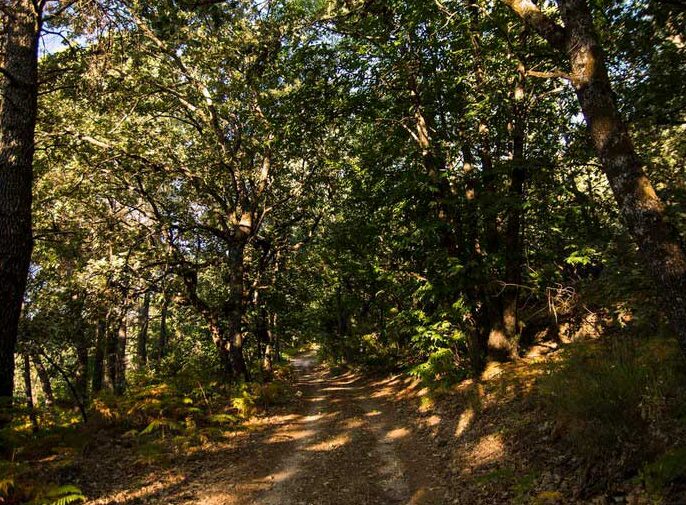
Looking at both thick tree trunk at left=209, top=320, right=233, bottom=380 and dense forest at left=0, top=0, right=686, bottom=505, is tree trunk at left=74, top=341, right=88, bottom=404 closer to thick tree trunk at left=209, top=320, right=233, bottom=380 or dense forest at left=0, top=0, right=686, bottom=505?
dense forest at left=0, top=0, right=686, bottom=505

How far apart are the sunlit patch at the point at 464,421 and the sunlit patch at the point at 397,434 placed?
1.49 meters

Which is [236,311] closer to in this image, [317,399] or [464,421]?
[317,399]

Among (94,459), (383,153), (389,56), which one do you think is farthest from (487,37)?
(94,459)

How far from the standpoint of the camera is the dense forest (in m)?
5.63

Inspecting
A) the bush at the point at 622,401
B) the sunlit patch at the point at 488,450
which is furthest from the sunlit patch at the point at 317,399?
the bush at the point at 622,401

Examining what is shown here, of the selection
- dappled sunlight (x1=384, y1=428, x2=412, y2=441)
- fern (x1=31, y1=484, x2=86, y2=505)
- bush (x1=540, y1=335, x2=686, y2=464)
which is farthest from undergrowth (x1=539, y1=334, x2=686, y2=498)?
fern (x1=31, y1=484, x2=86, y2=505)

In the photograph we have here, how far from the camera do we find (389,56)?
429 inches

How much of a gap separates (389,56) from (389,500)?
1004cm

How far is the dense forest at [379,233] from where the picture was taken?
18.5ft

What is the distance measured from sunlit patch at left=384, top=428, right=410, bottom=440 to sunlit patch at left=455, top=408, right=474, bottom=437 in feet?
4.90

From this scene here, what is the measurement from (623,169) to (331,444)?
845cm

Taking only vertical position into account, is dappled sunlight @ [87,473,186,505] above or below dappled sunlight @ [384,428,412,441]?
above

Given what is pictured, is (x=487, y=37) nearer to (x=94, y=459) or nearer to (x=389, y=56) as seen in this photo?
(x=389, y=56)

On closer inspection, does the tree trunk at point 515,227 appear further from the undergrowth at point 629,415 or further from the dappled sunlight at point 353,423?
the dappled sunlight at point 353,423
